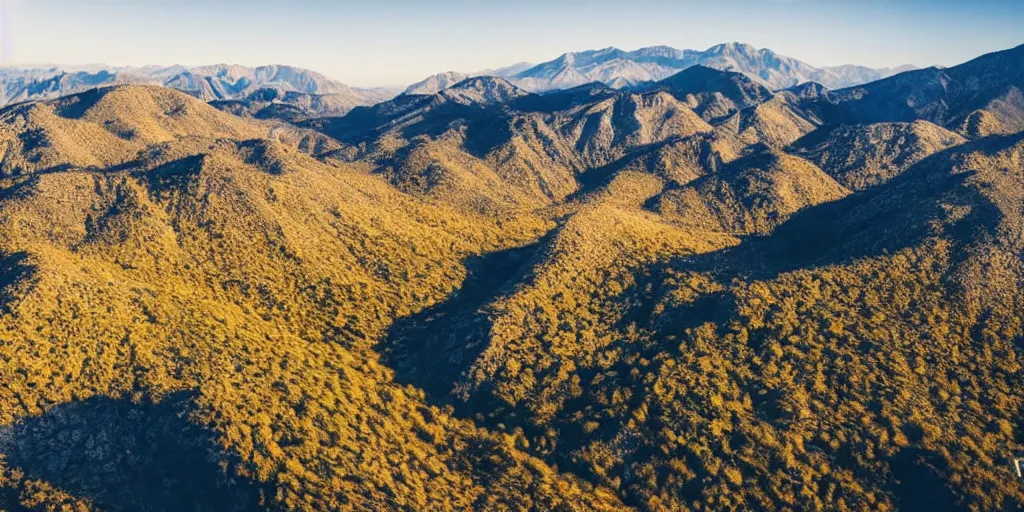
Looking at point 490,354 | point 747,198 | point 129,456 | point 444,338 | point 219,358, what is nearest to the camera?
point 129,456

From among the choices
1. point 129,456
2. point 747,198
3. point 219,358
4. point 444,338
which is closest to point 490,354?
point 444,338

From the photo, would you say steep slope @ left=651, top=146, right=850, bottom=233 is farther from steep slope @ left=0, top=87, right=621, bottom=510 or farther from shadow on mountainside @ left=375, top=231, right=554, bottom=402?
steep slope @ left=0, top=87, right=621, bottom=510

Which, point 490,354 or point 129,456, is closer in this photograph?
point 129,456

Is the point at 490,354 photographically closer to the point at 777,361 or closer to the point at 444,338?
the point at 444,338

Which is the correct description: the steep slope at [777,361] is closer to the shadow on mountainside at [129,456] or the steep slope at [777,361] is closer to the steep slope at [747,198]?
the shadow on mountainside at [129,456]

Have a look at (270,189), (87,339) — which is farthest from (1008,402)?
(270,189)
